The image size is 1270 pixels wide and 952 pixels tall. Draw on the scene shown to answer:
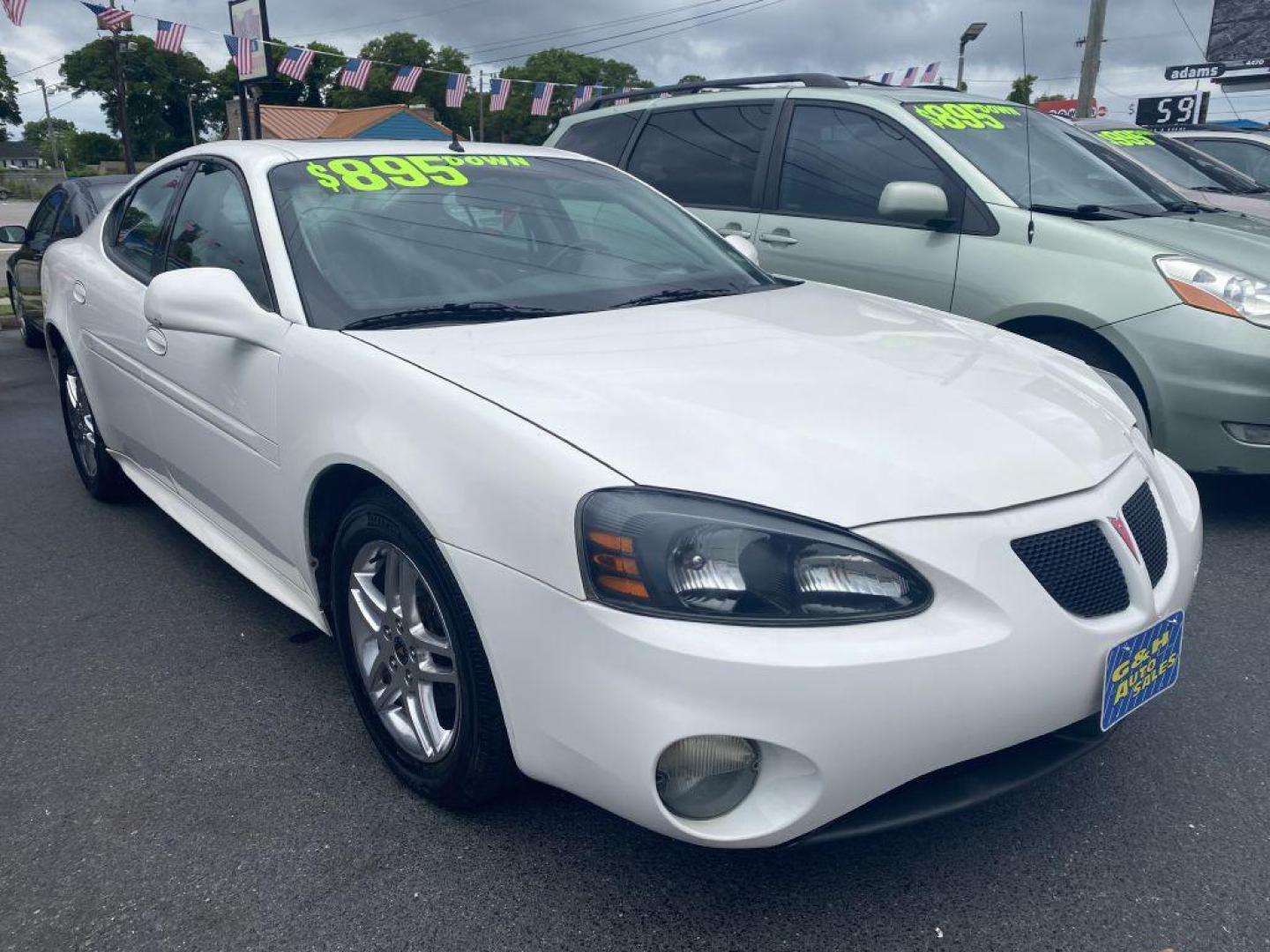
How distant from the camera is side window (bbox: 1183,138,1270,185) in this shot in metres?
9.05

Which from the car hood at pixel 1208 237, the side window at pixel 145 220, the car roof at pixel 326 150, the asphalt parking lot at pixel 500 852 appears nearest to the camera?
the asphalt parking lot at pixel 500 852

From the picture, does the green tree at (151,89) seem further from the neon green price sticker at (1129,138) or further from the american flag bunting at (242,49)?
the neon green price sticker at (1129,138)

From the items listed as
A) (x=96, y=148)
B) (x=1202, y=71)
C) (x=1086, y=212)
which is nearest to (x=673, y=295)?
(x=1086, y=212)


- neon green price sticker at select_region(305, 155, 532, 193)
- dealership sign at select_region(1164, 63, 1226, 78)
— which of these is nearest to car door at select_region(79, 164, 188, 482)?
neon green price sticker at select_region(305, 155, 532, 193)

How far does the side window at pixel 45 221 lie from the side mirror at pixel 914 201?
21.4 feet

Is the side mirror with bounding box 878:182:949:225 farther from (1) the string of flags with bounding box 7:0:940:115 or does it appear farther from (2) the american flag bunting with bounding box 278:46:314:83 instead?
(2) the american flag bunting with bounding box 278:46:314:83

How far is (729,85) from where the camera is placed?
5785 millimetres

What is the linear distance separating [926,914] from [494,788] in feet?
2.83

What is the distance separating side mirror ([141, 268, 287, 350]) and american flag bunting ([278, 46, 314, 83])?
14386 mm

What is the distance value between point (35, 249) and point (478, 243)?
22.6 feet

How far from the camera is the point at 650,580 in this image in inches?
68.2

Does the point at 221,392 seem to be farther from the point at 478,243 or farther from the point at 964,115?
the point at 964,115

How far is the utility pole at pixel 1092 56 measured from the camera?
15875 millimetres

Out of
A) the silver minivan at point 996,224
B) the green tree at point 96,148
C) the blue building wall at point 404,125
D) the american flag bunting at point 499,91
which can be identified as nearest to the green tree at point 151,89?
the green tree at point 96,148
